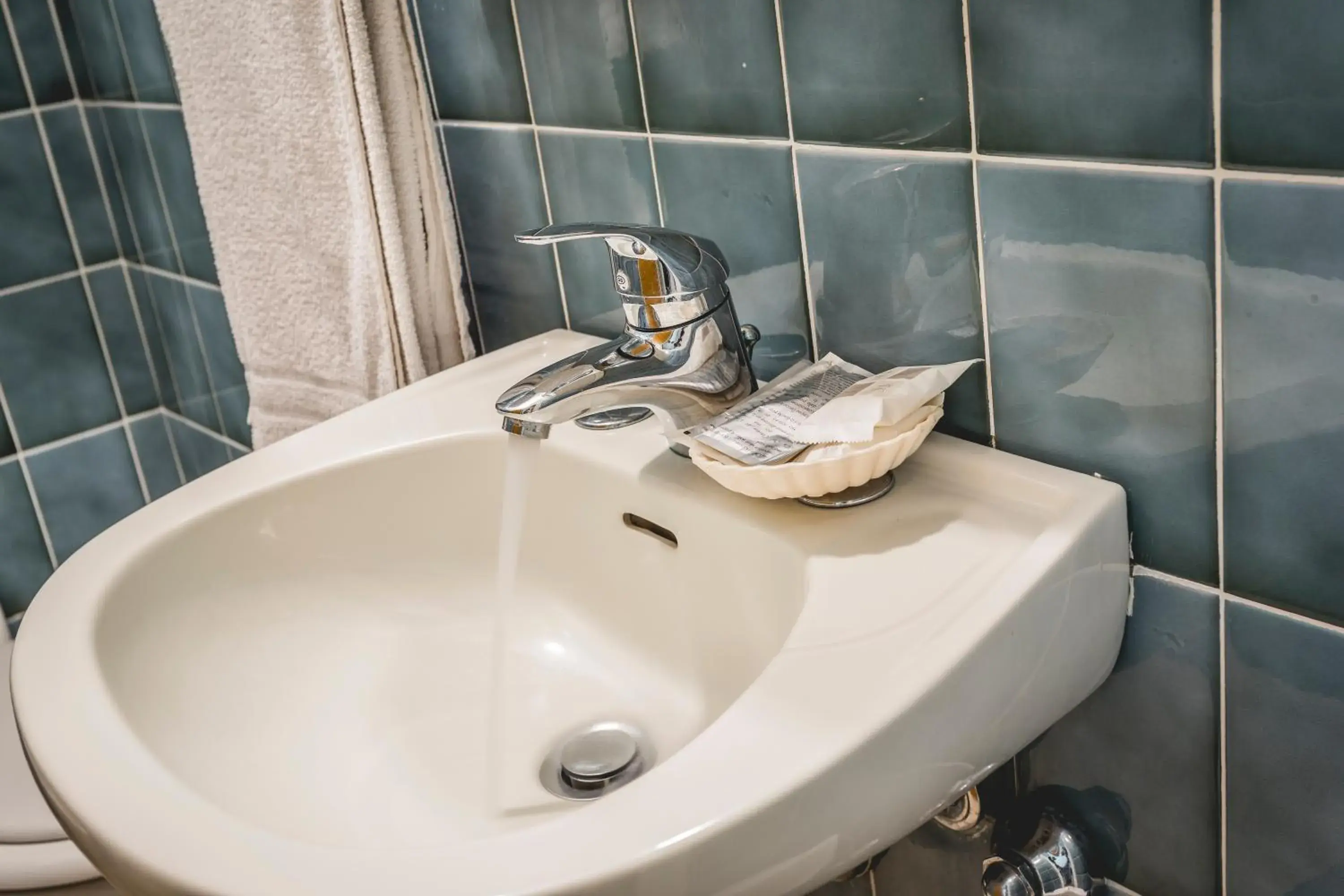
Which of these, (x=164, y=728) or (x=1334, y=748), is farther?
(x=164, y=728)

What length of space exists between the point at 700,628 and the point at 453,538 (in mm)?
222

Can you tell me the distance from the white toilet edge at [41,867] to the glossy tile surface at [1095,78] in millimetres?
1035

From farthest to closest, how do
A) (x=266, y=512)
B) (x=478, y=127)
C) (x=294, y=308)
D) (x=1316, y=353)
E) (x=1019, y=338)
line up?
(x=294, y=308) → (x=478, y=127) → (x=266, y=512) → (x=1019, y=338) → (x=1316, y=353)

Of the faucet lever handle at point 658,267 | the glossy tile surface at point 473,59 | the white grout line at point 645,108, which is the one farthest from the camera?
the glossy tile surface at point 473,59

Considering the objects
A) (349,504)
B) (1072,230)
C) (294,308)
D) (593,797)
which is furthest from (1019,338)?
(294,308)

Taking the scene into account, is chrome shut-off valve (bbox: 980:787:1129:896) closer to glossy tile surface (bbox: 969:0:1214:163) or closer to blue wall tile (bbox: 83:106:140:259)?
glossy tile surface (bbox: 969:0:1214:163)

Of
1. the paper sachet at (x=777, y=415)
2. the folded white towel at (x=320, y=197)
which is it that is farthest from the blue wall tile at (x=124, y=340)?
the paper sachet at (x=777, y=415)

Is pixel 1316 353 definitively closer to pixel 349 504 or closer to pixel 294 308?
pixel 349 504

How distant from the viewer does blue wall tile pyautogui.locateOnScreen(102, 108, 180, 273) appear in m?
1.41

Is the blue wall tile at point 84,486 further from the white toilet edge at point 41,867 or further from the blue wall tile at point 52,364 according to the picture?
the white toilet edge at point 41,867

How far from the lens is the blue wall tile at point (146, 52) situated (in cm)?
128

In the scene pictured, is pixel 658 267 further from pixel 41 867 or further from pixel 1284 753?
pixel 41 867

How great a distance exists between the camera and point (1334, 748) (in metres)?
0.61

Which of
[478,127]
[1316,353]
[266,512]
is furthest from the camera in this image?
[478,127]
